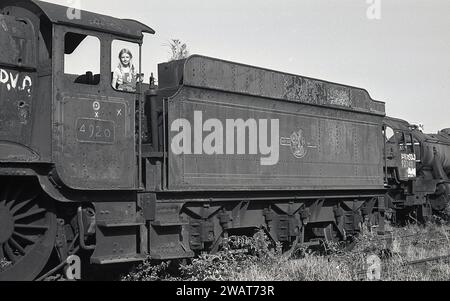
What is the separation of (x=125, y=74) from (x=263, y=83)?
278cm

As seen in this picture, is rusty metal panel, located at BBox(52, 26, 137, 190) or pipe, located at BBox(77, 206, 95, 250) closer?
rusty metal panel, located at BBox(52, 26, 137, 190)

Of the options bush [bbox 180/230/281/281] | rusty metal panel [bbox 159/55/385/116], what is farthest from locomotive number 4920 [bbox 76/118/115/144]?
bush [bbox 180/230/281/281]

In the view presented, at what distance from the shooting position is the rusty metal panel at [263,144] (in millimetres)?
8523

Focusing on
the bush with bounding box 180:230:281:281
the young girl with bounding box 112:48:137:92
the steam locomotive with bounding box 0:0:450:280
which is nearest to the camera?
the steam locomotive with bounding box 0:0:450:280

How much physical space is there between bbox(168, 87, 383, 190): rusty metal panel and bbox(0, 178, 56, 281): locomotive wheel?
1.82m

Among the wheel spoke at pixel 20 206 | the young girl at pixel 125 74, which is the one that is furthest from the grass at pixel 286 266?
the young girl at pixel 125 74

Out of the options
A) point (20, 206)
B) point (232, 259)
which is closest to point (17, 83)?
point (20, 206)

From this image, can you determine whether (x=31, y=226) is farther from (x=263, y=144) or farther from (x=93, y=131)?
(x=263, y=144)

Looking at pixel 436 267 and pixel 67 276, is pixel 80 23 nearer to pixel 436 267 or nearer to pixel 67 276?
pixel 67 276

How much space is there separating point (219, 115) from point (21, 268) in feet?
12.2

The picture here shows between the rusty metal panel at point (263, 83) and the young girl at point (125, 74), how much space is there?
822 mm

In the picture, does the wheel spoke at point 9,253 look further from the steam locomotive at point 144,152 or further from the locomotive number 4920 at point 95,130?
the locomotive number 4920 at point 95,130

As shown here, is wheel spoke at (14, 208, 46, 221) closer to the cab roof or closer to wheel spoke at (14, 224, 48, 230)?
wheel spoke at (14, 224, 48, 230)

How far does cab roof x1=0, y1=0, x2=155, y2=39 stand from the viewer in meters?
7.23
